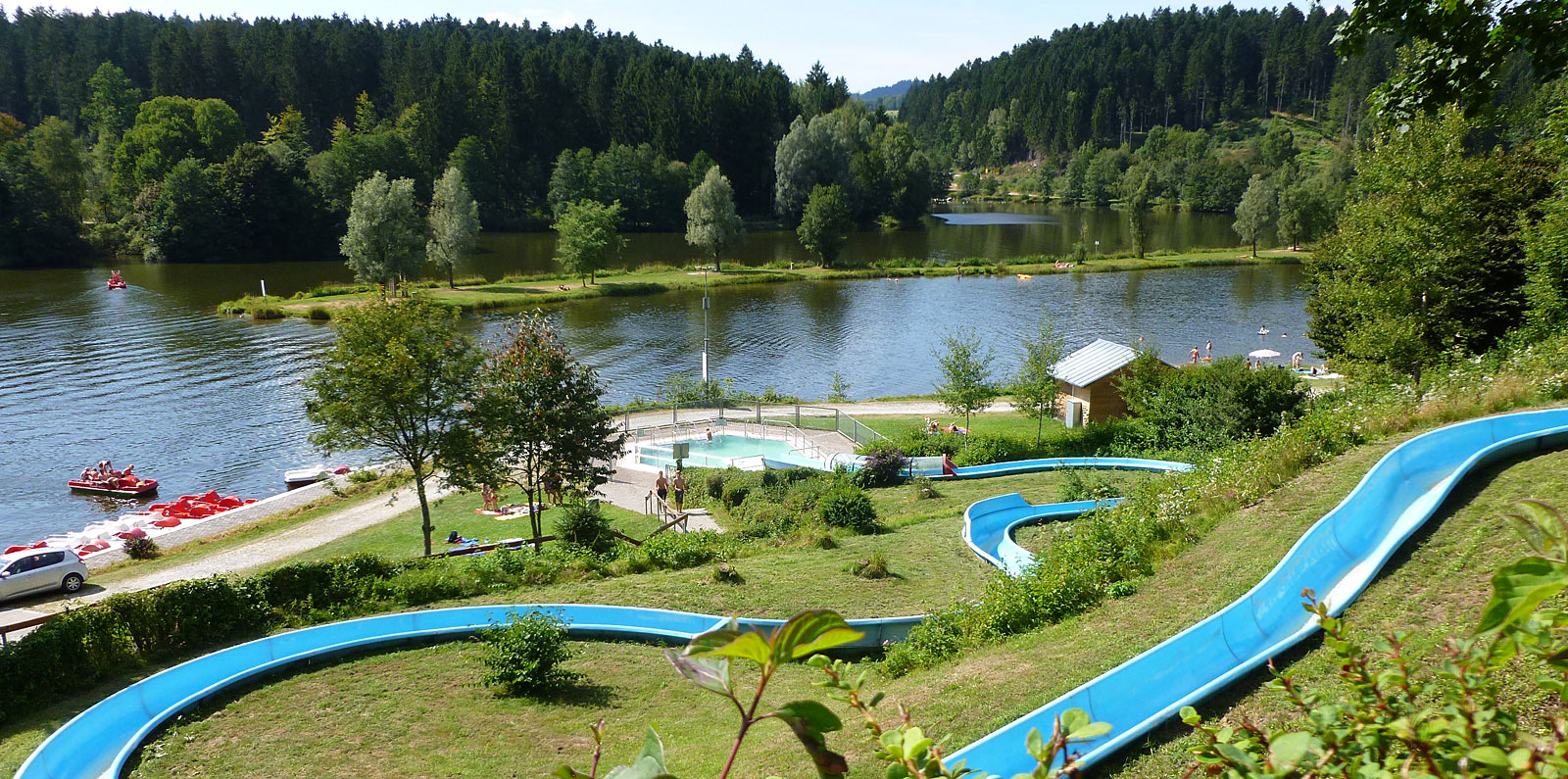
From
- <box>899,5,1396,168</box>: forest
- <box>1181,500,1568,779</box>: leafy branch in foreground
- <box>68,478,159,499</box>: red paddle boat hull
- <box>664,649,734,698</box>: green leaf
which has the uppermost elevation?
<box>899,5,1396,168</box>: forest

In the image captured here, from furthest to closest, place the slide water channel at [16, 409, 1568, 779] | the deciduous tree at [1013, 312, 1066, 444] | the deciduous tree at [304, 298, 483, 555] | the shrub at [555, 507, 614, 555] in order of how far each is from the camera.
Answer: the deciduous tree at [1013, 312, 1066, 444]
the deciduous tree at [304, 298, 483, 555]
the shrub at [555, 507, 614, 555]
the slide water channel at [16, 409, 1568, 779]

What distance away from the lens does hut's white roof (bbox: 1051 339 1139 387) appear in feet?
89.7

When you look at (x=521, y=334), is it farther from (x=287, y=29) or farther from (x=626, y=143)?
(x=287, y=29)

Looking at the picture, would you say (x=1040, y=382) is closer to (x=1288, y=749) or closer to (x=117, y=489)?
(x=1288, y=749)

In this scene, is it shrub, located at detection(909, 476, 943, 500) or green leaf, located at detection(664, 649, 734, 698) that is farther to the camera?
shrub, located at detection(909, 476, 943, 500)

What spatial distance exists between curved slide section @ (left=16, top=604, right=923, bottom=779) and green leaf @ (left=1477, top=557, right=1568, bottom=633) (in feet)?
29.0

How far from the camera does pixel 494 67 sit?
10694 centimetres

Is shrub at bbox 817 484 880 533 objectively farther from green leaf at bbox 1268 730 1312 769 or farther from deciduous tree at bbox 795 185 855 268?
deciduous tree at bbox 795 185 855 268

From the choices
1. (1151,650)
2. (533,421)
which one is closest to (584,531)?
(533,421)

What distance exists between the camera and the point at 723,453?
2844cm

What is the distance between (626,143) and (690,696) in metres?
106

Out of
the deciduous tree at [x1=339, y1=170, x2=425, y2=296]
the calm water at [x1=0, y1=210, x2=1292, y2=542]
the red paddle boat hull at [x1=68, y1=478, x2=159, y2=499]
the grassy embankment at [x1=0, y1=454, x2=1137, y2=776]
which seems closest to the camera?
the grassy embankment at [x1=0, y1=454, x2=1137, y2=776]

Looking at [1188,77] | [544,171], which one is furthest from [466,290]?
[1188,77]

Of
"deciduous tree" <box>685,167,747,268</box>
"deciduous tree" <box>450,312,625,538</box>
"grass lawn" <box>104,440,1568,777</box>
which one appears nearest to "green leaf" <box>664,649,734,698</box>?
"grass lawn" <box>104,440,1568,777</box>
